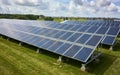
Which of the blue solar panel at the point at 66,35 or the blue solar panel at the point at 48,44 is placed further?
the blue solar panel at the point at 66,35

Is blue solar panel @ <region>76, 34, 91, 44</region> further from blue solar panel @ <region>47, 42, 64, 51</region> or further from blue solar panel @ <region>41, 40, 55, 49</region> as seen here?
blue solar panel @ <region>41, 40, 55, 49</region>

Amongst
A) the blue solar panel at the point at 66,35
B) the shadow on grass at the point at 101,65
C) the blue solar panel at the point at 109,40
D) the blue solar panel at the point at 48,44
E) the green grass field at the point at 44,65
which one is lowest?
the shadow on grass at the point at 101,65

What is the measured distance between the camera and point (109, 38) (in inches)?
1013

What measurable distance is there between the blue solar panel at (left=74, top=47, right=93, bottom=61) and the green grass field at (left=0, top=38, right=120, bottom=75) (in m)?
1.31

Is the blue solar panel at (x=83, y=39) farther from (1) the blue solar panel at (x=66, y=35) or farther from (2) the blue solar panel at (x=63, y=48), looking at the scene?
(1) the blue solar panel at (x=66, y=35)

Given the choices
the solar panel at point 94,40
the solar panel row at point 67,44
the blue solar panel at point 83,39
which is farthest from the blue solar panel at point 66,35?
the solar panel at point 94,40

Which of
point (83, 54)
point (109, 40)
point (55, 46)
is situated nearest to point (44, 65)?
point (55, 46)

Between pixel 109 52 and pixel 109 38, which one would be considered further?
pixel 109 38

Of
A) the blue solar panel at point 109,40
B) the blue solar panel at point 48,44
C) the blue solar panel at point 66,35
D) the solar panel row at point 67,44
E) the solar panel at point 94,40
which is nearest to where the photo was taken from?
the solar panel row at point 67,44

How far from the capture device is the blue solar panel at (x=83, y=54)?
1520cm

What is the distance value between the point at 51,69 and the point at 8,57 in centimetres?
599

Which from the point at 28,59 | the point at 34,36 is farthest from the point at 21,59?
the point at 34,36

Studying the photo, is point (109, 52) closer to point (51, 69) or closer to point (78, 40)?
point (78, 40)

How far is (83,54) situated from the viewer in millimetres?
15609
